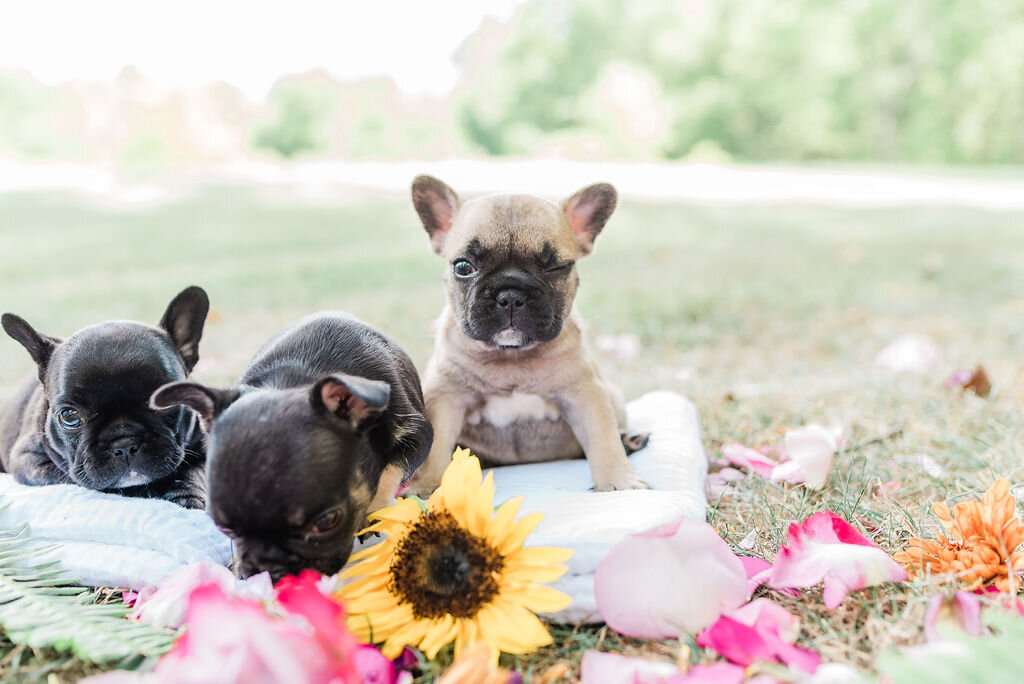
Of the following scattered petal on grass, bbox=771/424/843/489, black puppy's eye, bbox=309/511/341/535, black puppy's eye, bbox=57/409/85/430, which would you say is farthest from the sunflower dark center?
scattered petal on grass, bbox=771/424/843/489

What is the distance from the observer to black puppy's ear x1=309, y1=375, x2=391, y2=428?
1.75 metres

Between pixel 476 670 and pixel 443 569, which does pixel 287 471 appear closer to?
pixel 443 569

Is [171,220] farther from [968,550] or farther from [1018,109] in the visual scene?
[1018,109]

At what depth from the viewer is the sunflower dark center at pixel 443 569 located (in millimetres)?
1782

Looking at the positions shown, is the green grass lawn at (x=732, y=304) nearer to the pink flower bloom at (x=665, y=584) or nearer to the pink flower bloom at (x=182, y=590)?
the pink flower bloom at (x=665, y=584)

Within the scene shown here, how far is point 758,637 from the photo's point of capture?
1.65m

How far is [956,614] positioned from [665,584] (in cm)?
55

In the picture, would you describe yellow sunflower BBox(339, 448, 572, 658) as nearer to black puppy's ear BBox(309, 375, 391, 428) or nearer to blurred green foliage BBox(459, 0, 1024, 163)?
black puppy's ear BBox(309, 375, 391, 428)

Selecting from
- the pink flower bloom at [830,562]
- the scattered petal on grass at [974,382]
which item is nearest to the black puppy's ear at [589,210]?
the pink flower bloom at [830,562]

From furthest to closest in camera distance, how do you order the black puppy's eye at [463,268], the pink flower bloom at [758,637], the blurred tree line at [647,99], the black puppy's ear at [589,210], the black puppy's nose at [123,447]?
1. the blurred tree line at [647,99]
2. the black puppy's ear at [589,210]
3. the black puppy's eye at [463,268]
4. the black puppy's nose at [123,447]
5. the pink flower bloom at [758,637]

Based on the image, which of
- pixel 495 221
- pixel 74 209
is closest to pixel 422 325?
pixel 495 221

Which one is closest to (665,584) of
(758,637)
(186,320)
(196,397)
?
(758,637)

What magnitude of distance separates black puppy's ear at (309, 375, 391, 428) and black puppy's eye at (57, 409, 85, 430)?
93cm

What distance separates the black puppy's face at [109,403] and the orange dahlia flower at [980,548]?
200cm
